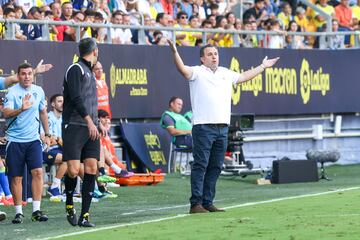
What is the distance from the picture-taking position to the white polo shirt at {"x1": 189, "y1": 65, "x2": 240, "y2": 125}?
15.5 m

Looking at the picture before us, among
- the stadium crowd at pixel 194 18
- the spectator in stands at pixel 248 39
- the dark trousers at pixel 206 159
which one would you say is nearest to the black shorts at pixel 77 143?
the dark trousers at pixel 206 159

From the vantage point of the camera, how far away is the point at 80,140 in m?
14.0

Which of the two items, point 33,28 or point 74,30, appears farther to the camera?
point 74,30

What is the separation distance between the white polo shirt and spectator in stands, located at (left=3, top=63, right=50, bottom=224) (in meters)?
1.93

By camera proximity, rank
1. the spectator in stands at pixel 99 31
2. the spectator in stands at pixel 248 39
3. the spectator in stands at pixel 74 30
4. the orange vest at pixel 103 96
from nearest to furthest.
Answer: the orange vest at pixel 103 96, the spectator in stands at pixel 74 30, the spectator in stands at pixel 99 31, the spectator in stands at pixel 248 39

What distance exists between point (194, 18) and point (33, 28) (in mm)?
5050

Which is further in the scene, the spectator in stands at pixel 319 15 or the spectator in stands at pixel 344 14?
the spectator in stands at pixel 344 14

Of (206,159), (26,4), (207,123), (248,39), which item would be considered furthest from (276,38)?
(206,159)

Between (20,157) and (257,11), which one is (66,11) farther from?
(20,157)

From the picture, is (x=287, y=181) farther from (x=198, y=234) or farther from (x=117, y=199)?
(x=198, y=234)

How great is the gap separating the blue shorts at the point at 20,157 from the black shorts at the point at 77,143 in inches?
49.4

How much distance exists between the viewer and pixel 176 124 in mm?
23984

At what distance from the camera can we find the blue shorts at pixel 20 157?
15227 mm

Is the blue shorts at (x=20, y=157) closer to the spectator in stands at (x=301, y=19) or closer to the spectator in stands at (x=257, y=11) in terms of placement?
the spectator in stands at (x=257, y=11)
